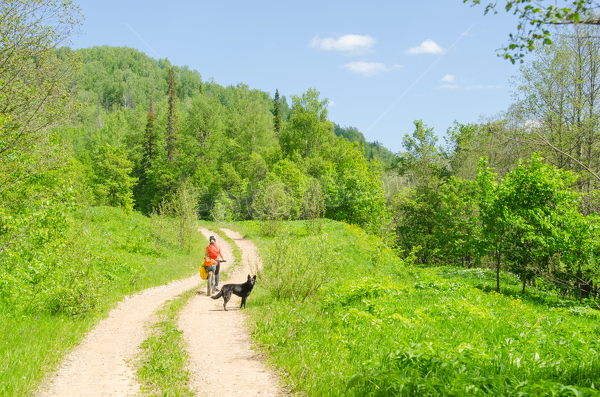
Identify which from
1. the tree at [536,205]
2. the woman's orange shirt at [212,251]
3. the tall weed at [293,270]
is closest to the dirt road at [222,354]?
the tall weed at [293,270]

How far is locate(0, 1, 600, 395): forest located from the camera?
8.52m

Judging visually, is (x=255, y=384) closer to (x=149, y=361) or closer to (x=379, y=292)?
(x=149, y=361)

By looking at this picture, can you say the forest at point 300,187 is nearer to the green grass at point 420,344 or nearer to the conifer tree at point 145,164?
the green grass at point 420,344

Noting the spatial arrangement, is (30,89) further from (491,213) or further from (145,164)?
(145,164)

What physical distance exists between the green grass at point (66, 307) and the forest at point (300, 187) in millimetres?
68

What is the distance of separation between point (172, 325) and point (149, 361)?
176 centimetres

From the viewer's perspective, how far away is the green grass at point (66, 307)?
16.7 feet

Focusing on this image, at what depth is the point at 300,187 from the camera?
3197 centimetres

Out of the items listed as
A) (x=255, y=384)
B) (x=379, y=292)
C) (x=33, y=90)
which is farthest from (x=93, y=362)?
(x=33, y=90)

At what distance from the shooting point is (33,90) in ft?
32.4

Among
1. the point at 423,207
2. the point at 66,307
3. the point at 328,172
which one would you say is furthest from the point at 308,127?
the point at 66,307

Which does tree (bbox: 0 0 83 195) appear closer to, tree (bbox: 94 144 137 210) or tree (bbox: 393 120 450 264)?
tree (bbox: 393 120 450 264)

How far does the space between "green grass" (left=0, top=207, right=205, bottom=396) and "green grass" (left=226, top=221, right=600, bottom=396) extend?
11.5ft

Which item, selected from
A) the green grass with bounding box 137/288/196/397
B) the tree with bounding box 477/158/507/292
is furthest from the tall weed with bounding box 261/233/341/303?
the tree with bounding box 477/158/507/292
